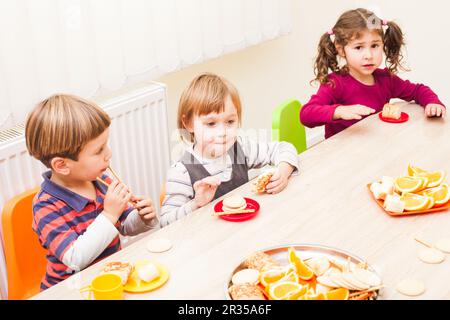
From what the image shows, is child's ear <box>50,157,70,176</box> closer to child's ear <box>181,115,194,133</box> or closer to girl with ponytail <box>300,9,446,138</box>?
child's ear <box>181,115,194,133</box>

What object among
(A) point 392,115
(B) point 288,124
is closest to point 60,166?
(B) point 288,124

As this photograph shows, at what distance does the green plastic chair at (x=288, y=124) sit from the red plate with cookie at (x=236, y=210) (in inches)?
21.6

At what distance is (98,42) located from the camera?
2047 millimetres

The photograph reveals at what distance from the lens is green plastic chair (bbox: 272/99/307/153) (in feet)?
6.52

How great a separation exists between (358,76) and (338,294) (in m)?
1.29

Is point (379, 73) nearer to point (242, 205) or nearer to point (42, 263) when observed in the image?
point (242, 205)

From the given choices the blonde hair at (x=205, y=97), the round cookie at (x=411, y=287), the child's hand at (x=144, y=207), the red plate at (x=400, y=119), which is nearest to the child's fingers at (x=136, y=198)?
the child's hand at (x=144, y=207)

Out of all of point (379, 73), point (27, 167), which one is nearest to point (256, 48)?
point (379, 73)

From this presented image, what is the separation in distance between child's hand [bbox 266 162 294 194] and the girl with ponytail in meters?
0.41

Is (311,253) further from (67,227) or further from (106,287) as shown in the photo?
(67,227)

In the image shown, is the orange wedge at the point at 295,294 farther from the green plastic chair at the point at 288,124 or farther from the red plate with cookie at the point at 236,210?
the green plastic chair at the point at 288,124

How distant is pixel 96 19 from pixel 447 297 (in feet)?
4.66

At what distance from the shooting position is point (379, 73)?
2312mm

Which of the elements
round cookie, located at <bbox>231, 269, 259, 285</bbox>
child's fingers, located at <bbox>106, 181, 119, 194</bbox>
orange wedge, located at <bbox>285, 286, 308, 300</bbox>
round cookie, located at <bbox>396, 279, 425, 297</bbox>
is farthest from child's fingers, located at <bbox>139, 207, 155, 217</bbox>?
round cookie, located at <bbox>396, 279, 425, 297</bbox>
